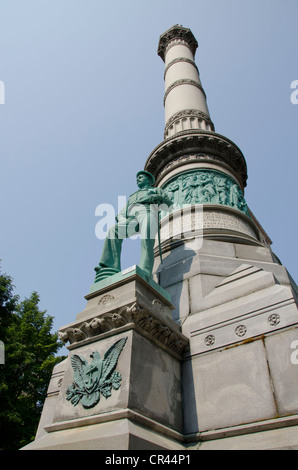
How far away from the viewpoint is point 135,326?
4523 mm

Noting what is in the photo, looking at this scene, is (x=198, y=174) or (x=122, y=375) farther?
(x=198, y=174)

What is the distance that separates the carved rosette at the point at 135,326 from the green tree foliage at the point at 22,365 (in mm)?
10149

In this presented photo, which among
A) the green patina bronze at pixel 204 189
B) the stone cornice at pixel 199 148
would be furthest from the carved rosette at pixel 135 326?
the stone cornice at pixel 199 148

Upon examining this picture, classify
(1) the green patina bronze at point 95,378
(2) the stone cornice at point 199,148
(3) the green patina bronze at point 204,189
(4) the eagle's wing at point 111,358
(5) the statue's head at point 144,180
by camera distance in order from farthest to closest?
(2) the stone cornice at point 199,148, (3) the green patina bronze at point 204,189, (5) the statue's head at point 144,180, (4) the eagle's wing at point 111,358, (1) the green patina bronze at point 95,378

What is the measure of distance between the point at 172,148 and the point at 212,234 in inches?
171

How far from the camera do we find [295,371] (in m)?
4.12

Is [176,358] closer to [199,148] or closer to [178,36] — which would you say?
[199,148]

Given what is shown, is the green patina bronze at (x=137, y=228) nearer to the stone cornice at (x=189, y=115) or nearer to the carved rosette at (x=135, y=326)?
the carved rosette at (x=135, y=326)

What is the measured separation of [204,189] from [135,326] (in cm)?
607

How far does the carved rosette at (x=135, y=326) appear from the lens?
4602mm

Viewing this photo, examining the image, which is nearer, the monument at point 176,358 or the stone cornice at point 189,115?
the monument at point 176,358

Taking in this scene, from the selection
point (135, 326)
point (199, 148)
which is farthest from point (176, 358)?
point (199, 148)
